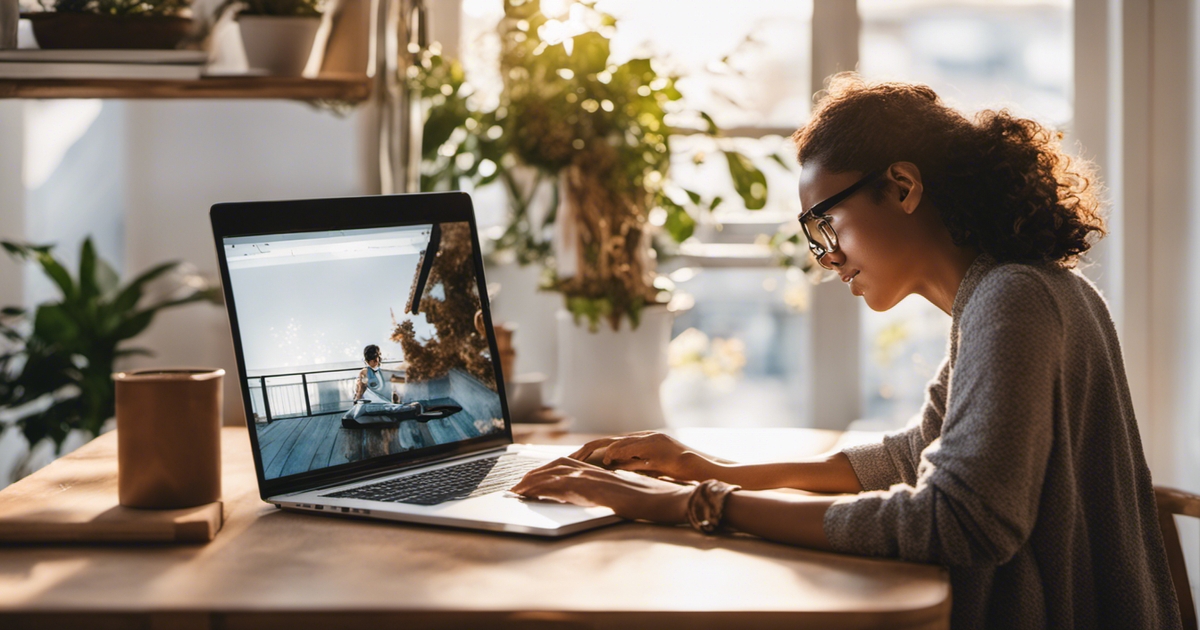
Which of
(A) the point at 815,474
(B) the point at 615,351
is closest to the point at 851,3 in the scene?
(B) the point at 615,351

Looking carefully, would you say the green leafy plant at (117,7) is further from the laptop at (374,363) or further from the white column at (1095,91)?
the white column at (1095,91)

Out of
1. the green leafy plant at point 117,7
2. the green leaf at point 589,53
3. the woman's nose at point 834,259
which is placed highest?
the green leaf at point 589,53

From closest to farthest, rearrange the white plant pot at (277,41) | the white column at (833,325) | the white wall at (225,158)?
the white plant pot at (277,41) → the white wall at (225,158) → the white column at (833,325)

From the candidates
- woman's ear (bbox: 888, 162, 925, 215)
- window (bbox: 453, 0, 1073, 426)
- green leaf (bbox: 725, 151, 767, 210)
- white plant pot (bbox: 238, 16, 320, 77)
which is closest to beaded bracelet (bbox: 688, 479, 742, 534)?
woman's ear (bbox: 888, 162, 925, 215)

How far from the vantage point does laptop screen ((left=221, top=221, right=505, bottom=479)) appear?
1.08 meters

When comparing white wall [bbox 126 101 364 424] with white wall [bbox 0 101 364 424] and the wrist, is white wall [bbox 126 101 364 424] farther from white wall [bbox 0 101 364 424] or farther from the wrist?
the wrist

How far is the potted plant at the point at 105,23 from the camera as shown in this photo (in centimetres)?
137

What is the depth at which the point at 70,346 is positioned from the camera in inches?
72.7

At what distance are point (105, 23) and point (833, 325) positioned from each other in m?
1.56

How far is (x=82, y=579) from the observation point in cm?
81

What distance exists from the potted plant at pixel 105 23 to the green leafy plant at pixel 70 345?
56cm

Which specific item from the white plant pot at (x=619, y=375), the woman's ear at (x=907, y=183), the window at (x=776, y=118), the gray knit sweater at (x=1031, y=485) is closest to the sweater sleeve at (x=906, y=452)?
the gray knit sweater at (x=1031, y=485)

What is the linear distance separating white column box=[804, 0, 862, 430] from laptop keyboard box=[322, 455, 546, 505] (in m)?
1.17

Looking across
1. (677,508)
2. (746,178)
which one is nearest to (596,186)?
(746,178)
